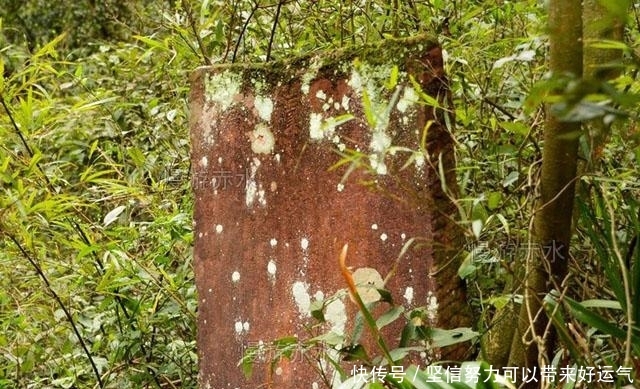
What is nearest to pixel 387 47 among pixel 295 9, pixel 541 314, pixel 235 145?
pixel 235 145

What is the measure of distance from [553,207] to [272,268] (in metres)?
0.76

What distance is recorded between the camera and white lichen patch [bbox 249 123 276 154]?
2.24m

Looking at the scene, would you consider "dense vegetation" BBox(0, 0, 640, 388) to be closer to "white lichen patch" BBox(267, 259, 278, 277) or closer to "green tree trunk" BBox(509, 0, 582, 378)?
"green tree trunk" BBox(509, 0, 582, 378)

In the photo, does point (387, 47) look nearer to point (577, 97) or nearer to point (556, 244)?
point (556, 244)

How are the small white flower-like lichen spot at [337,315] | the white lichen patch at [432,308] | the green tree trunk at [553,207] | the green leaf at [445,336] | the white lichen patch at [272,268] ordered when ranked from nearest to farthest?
the green tree trunk at [553,207] < the green leaf at [445,336] < the white lichen patch at [432,308] < the small white flower-like lichen spot at [337,315] < the white lichen patch at [272,268]

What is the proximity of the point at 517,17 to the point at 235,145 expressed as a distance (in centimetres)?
97

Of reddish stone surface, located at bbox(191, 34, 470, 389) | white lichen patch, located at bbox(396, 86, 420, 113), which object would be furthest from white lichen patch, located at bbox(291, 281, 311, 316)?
white lichen patch, located at bbox(396, 86, 420, 113)

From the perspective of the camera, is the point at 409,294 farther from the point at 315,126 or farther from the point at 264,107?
the point at 264,107

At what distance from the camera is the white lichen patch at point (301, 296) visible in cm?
216

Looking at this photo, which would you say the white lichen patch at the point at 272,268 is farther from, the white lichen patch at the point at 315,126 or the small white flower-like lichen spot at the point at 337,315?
the white lichen patch at the point at 315,126

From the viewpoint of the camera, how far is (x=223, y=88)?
233cm

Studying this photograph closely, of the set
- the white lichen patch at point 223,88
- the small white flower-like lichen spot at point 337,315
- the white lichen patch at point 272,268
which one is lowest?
the small white flower-like lichen spot at point 337,315

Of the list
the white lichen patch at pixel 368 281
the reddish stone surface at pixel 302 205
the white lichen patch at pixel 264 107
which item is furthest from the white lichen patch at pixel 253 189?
the white lichen patch at pixel 368 281

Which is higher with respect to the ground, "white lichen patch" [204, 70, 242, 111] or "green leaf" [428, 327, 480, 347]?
"white lichen patch" [204, 70, 242, 111]
